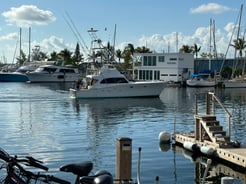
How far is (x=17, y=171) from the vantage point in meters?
7.12

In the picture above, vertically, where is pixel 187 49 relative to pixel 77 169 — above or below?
above

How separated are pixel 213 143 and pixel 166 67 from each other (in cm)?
8274

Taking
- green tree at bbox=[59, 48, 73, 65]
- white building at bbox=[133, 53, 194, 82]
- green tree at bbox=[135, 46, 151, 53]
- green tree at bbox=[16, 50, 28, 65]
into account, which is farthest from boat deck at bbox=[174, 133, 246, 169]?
green tree at bbox=[16, 50, 28, 65]

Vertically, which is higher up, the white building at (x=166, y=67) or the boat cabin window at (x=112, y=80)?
the white building at (x=166, y=67)

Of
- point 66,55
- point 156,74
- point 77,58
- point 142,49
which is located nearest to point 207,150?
point 156,74

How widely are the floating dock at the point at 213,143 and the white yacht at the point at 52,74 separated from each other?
96.8 m

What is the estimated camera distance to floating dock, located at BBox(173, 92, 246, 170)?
17.3m

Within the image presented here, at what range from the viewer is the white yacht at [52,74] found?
381 ft

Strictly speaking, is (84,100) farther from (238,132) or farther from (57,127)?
(238,132)

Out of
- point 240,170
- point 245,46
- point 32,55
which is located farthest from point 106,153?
point 32,55

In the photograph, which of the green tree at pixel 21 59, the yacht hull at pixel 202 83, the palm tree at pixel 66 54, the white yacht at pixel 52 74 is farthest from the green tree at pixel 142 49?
the yacht hull at pixel 202 83

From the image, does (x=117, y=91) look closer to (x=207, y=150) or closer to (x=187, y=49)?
(x=207, y=150)

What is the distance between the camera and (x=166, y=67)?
101312mm

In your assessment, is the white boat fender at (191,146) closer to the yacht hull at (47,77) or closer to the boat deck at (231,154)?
the boat deck at (231,154)
